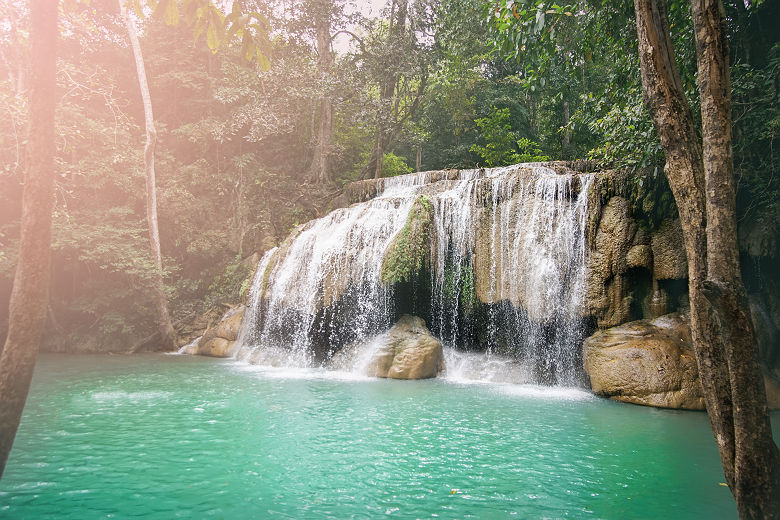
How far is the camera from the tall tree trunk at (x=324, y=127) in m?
18.2

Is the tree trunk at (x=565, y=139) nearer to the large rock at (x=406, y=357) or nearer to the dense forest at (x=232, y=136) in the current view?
the dense forest at (x=232, y=136)

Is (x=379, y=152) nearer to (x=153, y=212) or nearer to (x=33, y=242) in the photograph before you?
(x=153, y=212)

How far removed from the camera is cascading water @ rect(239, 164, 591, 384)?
9.44m

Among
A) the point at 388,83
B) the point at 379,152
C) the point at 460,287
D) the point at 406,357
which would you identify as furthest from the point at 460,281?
the point at 388,83

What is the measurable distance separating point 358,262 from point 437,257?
1838 mm

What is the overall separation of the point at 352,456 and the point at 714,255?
11.9 ft

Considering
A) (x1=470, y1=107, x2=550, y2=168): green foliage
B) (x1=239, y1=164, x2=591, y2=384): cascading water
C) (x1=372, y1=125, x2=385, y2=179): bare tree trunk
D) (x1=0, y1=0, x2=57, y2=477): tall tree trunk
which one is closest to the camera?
(x1=0, y1=0, x2=57, y2=477): tall tree trunk

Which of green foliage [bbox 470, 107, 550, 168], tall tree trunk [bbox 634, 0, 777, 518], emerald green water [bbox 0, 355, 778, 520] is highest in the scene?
green foliage [bbox 470, 107, 550, 168]

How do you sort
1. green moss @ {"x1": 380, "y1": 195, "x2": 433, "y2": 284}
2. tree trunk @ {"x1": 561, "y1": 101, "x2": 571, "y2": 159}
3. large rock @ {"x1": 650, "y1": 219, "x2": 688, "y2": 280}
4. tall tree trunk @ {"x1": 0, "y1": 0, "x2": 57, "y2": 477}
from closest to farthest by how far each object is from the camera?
tall tree trunk @ {"x1": 0, "y1": 0, "x2": 57, "y2": 477}
large rock @ {"x1": 650, "y1": 219, "x2": 688, "y2": 280}
green moss @ {"x1": 380, "y1": 195, "x2": 433, "y2": 284}
tree trunk @ {"x1": 561, "y1": 101, "x2": 571, "y2": 159}

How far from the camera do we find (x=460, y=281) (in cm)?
1070

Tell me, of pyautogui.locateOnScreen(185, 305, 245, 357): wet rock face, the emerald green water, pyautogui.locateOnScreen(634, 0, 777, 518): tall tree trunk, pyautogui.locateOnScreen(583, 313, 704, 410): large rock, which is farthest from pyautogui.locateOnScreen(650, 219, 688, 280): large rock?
pyautogui.locateOnScreen(185, 305, 245, 357): wet rock face

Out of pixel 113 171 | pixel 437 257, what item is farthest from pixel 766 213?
pixel 113 171

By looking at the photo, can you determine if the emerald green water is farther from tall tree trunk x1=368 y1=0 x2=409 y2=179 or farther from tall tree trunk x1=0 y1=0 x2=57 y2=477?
tall tree trunk x1=368 y1=0 x2=409 y2=179

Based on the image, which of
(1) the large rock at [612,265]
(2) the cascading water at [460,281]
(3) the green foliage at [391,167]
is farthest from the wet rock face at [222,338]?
(3) the green foliage at [391,167]
